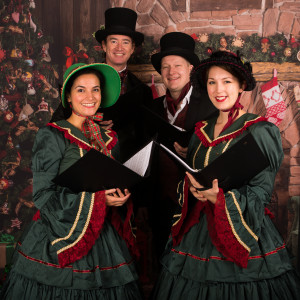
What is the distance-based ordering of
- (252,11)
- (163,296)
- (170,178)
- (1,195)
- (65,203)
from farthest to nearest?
(1,195)
(252,11)
(170,178)
(163,296)
(65,203)

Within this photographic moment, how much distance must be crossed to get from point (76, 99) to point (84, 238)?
0.84 metres

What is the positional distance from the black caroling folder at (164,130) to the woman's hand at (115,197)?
0.60 metres

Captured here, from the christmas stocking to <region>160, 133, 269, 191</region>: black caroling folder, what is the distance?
1724mm

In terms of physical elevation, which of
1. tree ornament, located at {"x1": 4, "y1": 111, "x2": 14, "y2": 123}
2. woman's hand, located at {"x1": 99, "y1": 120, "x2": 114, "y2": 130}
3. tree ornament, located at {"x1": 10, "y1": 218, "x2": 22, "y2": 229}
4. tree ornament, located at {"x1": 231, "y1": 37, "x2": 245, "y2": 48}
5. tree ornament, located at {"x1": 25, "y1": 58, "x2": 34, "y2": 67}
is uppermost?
tree ornament, located at {"x1": 231, "y1": 37, "x2": 245, "y2": 48}

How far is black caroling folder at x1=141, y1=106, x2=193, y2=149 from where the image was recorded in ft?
8.87

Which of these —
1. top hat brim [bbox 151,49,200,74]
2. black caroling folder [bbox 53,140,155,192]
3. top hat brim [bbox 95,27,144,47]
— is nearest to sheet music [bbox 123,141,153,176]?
black caroling folder [bbox 53,140,155,192]

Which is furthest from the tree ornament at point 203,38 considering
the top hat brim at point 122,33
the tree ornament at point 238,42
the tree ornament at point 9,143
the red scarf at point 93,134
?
the tree ornament at point 9,143

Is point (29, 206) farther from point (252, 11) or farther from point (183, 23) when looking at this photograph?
point (252, 11)

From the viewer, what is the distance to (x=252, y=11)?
146 inches

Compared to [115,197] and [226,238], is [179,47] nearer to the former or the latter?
[115,197]

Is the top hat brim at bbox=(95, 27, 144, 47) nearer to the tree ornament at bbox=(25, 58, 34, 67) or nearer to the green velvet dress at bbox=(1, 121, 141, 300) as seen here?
the tree ornament at bbox=(25, 58, 34, 67)

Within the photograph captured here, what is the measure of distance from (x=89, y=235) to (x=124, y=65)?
5.57ft

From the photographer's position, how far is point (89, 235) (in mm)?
2266

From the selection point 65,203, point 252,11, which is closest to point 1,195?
point 65,203
